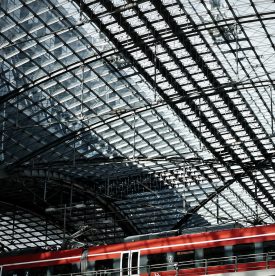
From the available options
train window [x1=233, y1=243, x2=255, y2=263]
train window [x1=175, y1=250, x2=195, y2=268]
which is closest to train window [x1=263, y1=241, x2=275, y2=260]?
train window [x1=233, y1=243, x2=255, y2=263]

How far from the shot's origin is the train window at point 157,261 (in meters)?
40.9

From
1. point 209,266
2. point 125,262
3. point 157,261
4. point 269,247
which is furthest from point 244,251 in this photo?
point 125,262

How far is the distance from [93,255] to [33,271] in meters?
4.32

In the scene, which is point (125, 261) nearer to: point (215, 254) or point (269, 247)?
point (215, 254)

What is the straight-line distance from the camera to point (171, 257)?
41.0 metres

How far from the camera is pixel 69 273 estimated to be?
1738 inches

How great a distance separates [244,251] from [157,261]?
17.0ft

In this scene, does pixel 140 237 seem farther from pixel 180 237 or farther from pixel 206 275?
pixel 206 275

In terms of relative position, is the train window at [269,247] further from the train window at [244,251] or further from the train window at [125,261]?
the train window at [125,261]

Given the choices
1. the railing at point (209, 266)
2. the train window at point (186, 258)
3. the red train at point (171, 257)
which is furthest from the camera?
the train window at point (186, 258)

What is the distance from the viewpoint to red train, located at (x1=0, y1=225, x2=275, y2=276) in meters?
38.3

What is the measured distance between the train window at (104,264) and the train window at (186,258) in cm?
409

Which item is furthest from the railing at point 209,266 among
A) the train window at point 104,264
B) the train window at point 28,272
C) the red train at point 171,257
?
the train window at point 28,272

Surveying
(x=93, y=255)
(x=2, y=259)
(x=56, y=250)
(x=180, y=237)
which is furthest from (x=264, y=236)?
(x=2, y=259)
